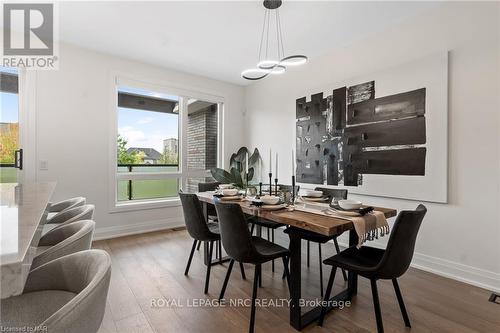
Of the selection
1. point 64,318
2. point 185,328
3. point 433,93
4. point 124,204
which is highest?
point 433,93

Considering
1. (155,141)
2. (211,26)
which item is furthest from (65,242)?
(155,141)

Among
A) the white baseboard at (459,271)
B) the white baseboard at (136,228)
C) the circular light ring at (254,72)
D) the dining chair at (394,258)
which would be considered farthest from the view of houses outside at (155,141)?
the white baseboard at (459,271)

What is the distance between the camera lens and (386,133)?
3016 millimetres

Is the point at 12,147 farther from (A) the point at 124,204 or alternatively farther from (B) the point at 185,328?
(B) the point at 185,328

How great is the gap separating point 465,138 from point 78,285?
3298mm

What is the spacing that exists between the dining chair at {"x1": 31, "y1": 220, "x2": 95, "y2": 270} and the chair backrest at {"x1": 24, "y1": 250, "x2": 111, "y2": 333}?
138 mm

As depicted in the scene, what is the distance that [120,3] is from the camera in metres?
2.63

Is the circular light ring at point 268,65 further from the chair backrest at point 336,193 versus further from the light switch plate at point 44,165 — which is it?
the light switch plate at point 44,165

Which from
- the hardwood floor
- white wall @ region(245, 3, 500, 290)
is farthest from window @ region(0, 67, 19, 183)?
white wall @ region(245, 3, 500, 290)

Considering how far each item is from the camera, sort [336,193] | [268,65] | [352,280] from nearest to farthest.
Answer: [352,280]
[268,65]
[336,193]

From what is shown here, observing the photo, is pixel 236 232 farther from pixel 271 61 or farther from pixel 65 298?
pixel 271 61

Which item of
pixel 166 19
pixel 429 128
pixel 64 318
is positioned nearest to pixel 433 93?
pixel 429 128

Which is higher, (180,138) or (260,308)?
(180,138)

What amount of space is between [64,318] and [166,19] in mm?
3146
